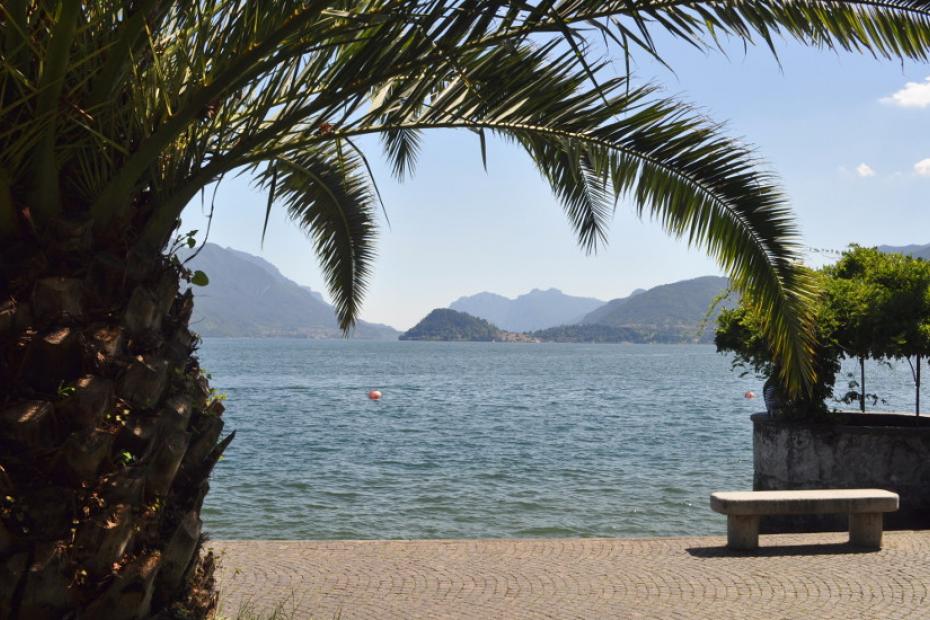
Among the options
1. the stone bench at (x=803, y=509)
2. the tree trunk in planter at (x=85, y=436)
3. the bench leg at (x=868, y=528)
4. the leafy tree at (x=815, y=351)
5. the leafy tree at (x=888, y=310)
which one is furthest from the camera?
the leafy tree at (x=815, y=351)

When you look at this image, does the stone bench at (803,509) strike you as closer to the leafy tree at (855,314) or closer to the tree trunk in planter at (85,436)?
the leafy tree at (855,314)

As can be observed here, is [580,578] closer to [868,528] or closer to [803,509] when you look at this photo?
[803,509]

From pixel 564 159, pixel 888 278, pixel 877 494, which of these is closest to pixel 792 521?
pixel 877 494

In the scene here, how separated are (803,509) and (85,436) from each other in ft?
22.8

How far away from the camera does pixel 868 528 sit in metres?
8.34

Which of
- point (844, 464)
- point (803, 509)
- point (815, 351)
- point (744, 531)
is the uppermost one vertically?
point (815, 351)

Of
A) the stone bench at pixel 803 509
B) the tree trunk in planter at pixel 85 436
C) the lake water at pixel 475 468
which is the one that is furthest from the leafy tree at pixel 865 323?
the tree trunk in planter at pixel 85 436

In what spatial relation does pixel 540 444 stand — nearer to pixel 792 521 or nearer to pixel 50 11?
pixel 792 521

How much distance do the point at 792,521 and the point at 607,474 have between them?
8.75 metres

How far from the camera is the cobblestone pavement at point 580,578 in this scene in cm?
637

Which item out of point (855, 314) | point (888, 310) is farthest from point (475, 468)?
point (888, 310)

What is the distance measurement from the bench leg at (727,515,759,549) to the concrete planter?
2363 millimetres

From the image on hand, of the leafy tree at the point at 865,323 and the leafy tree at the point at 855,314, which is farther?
the leafy tree at the point at 855,314

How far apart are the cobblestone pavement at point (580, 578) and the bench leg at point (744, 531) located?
15 centimetres
